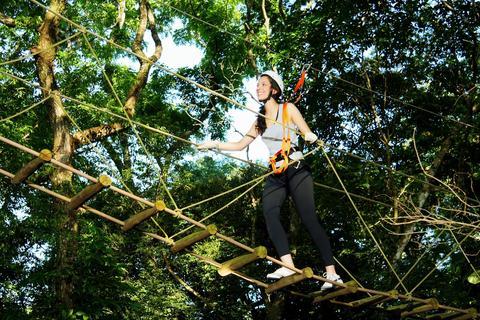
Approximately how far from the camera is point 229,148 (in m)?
3.88

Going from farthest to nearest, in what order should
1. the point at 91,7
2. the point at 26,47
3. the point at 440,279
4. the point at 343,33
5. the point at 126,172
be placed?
the point at 91,7
the point at 126,172
the point at 26,47
the point at 343,33
the point at 440,279

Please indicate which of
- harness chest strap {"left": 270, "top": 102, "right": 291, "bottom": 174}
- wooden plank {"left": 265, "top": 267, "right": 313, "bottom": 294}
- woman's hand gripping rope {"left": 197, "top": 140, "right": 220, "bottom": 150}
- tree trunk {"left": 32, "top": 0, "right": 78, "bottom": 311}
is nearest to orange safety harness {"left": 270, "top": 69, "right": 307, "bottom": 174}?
harness chest strap {"left": 270, "top": 102, "right": 291, "bottom": 174}

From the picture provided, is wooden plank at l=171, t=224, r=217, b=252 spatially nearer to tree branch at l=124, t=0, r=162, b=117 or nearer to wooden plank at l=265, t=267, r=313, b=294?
wooden plank at l=265, t=267, r=313, b=294

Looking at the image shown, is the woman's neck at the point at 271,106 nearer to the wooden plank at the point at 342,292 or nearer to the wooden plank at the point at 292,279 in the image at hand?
the wooden plank at the point at 292,279

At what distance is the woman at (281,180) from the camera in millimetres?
3752

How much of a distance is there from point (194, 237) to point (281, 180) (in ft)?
2.10

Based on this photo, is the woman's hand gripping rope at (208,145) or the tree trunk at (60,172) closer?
the woman's hand gripping rope at (208,145)

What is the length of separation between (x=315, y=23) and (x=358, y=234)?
146 inches

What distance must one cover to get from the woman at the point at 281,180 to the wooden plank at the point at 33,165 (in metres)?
1.16

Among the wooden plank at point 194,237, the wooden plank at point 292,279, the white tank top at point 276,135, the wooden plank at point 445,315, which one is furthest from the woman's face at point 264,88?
the wooden plank at point 445,315

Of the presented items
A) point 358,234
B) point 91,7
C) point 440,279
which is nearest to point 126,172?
point 91,7

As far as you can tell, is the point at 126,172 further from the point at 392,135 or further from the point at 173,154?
the point at 392,135

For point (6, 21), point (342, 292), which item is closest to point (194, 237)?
point (342, 292)

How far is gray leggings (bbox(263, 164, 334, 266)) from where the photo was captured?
376cm
